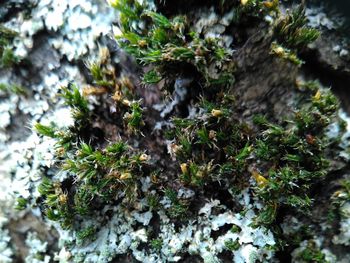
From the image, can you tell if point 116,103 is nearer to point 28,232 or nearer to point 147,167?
point 147,167

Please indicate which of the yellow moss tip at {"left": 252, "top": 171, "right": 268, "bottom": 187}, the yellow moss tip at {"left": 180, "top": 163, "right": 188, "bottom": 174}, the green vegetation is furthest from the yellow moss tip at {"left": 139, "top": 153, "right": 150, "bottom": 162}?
the yellow moss tip at {"left": 252, "top": 171, "right": 268, "bottom": 187}

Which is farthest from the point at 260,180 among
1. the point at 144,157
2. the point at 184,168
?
the point at 144,157

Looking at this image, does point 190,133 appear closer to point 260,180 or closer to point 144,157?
point 144,157

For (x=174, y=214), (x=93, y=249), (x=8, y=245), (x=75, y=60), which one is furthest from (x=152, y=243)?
(x=75, y=60)

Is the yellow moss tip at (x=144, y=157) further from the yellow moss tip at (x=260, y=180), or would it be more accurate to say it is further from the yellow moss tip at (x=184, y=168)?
the yellow moss tip at (x=260, y=180)

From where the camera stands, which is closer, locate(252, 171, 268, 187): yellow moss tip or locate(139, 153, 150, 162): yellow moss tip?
locate(252, 171, 268, 187): yellow moss tip

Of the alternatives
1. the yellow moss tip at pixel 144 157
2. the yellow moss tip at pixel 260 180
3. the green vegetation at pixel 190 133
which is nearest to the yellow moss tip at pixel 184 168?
the green vegetation at pixel 190 133

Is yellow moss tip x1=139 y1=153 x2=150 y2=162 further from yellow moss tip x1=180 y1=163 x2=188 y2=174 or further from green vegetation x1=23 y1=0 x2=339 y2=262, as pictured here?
yellow moss tip x1=180 y1=163 x2=188 y2=174

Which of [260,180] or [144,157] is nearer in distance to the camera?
[260,180]

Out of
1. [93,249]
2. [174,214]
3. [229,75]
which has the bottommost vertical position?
[93,249]

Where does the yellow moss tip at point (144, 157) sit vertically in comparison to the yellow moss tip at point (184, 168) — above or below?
below

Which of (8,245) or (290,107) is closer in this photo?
(290,107)
